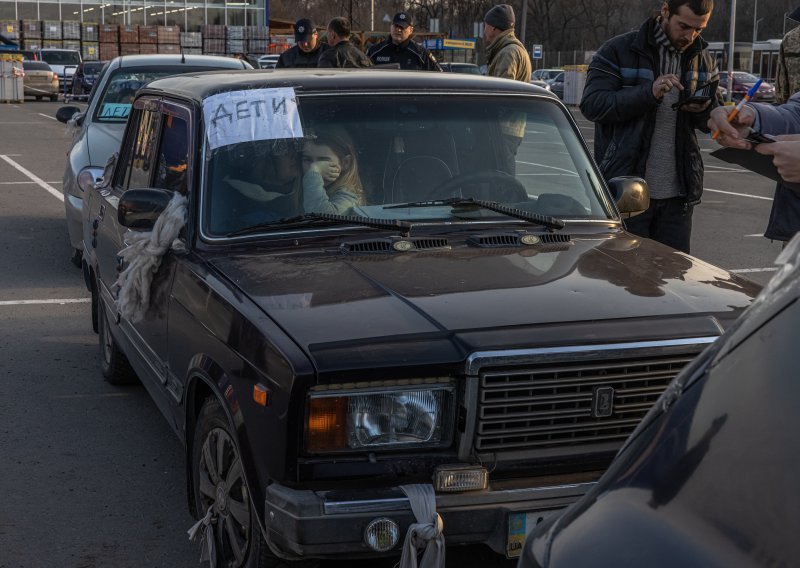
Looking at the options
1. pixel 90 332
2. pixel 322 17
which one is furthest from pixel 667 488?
pixel 322 17

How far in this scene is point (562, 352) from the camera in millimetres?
3494

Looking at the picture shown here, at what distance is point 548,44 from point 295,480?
9200 centimetres

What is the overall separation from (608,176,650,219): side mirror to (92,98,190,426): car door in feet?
6.06

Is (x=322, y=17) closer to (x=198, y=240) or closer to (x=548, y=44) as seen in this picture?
(x=548, y=44)

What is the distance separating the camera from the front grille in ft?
11.4

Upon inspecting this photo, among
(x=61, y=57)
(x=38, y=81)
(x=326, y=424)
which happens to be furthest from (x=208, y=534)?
(x=61, y=57)

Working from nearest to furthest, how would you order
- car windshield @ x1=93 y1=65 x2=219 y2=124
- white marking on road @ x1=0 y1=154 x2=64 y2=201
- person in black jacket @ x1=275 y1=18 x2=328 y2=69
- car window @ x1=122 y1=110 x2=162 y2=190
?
car window @ x1=122 y1=110 x2=162 y2=190 → car windshield @ x1=93 y1=65 x2=219 y2=124 → person in black jacket @ x1=275 y1=18 x2=328 y2=69 → white marking on road @ x1=0 y1=154 x2=64 y2=201

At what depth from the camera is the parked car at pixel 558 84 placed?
53.9 m

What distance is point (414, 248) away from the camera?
4426 millimetres

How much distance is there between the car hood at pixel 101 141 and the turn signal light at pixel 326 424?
7.12 meters

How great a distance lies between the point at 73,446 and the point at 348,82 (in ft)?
7.46

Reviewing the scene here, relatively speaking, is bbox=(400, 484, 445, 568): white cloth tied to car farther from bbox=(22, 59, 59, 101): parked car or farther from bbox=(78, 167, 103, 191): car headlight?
bbox=(22, 59, 59, 101): parked car

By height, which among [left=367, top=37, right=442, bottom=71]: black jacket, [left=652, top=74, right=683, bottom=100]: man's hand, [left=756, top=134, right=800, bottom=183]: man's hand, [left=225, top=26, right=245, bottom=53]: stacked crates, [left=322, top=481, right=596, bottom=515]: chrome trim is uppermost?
[left=225, top=26, right=245, bottom=53]: stacked crates

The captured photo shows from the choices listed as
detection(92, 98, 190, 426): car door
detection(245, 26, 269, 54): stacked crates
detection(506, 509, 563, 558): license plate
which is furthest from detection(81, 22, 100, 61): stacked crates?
detection(506, 509, 563, 558): license plate
